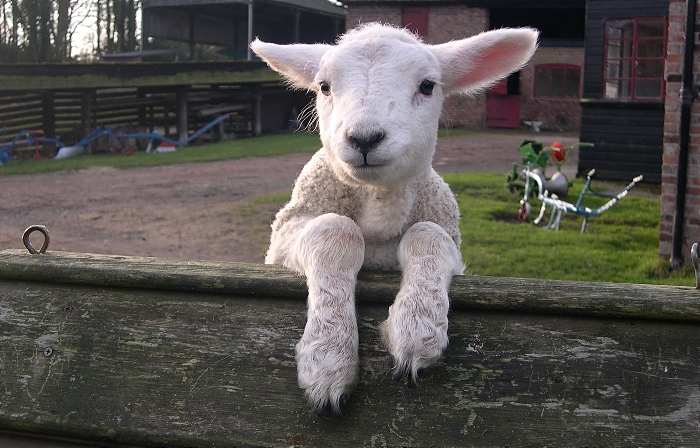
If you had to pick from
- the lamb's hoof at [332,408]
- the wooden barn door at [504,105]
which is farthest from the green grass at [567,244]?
the wooden barn door at [504,105]

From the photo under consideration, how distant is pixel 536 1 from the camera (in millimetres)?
25516

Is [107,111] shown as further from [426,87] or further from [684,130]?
[426,87]

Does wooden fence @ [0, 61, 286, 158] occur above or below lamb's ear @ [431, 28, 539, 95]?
above

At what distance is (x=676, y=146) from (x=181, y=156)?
1342 cm

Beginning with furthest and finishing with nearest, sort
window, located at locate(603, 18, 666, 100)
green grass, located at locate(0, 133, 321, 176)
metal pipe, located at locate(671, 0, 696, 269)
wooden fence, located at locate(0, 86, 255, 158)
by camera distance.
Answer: wooden fence, located at locate(0, 86, 255, 158) < green grass, located at locate(0, 133, 321, 176) < window, located at locate(603, 18, 666, 100) < metal pipe, located at locate(671, 0, 696, 269)

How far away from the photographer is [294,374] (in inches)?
83.7

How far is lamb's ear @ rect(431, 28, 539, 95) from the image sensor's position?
9.80 ft

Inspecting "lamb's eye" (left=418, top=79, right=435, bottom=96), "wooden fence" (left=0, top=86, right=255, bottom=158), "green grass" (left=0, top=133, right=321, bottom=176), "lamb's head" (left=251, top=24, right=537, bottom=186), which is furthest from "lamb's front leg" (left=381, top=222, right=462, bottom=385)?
"wooden fence" (left=0, top=86, right=255, bottom=158)

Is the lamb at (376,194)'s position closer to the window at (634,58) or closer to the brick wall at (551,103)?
the window at (634,58)

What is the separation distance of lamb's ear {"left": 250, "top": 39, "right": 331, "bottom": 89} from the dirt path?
5228 mm

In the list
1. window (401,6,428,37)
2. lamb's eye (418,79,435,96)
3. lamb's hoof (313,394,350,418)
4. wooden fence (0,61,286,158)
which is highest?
window (401,6,428,37)

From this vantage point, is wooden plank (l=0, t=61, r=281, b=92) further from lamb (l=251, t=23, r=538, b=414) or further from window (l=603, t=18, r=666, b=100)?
lamb (l=251, t=23, r=538, b=414)

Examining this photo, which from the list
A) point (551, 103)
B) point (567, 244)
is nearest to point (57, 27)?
point (551, 103)

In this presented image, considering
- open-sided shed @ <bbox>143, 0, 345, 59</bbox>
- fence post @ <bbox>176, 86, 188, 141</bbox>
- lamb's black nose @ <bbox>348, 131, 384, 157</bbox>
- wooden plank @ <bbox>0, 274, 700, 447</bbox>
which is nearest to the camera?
wooden plank @ <bbox>0, 274, 700, 447</bbox>
